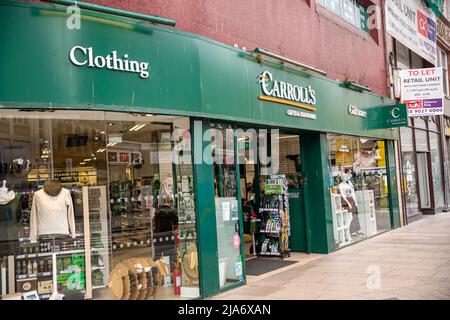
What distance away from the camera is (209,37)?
312 inches

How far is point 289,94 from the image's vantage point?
966 centimetres

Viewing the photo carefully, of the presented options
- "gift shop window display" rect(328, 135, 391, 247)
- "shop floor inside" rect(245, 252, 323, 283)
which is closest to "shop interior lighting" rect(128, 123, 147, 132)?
"shop floor inside" rect(245, 252, 323, 283)

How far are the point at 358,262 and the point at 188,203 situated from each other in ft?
13.9

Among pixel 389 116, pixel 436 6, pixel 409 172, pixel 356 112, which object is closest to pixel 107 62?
pixel 356 112

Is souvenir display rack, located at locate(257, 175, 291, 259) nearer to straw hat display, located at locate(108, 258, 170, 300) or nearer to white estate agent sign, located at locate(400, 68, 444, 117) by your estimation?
straw hat display, located at locate(108, 258, 170, 300)

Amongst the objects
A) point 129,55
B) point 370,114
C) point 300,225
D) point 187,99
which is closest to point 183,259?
point 187,99

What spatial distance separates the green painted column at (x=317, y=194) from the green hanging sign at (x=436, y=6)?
1091 cm

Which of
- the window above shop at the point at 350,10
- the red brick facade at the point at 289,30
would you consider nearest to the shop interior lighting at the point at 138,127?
Answer: the red brick facade at the point at 289,30

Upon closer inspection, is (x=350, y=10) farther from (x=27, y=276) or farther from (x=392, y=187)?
(x=27, y=276)

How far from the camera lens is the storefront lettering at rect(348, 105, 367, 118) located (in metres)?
12.5

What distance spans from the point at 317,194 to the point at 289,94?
8.63 ft

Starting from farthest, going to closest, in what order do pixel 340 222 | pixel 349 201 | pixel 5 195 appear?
pixel 349 201 → pixel 340 222 → pixel 5 195

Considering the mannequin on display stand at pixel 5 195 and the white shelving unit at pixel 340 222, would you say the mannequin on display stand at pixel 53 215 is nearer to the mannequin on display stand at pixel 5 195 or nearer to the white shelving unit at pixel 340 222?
the mannequin on display stand at pixel 5 195

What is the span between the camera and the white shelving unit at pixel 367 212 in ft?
42.8
